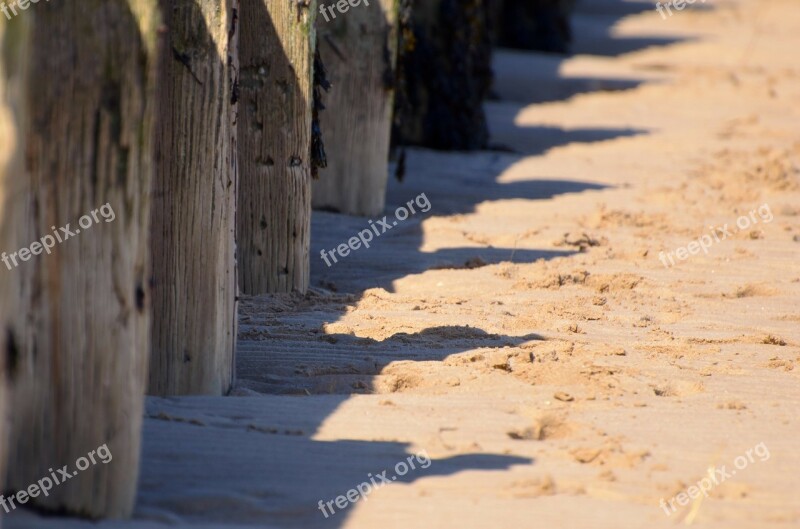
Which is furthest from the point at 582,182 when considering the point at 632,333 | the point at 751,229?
the point at 632,333

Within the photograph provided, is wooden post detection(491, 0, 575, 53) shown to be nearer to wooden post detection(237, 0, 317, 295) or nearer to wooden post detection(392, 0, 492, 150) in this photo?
wooden post detection(392, 0, 492, 150)

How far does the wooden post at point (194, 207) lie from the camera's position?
3.94 meters

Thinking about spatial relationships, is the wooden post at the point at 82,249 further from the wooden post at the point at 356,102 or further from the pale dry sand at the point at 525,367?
the wooden post at the point at 356,102

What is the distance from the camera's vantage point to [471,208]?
7.61m

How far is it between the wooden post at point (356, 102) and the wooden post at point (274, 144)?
5.47 ft

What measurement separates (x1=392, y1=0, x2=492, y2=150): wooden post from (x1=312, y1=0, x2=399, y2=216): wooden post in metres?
2.20

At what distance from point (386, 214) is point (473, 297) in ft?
6.50

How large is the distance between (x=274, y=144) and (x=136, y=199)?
8.06 feet

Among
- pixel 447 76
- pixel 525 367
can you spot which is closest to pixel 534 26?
pixel 447 76

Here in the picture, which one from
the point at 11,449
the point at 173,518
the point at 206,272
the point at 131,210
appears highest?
the point at 131,210

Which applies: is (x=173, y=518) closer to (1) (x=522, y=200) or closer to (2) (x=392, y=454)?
(2) (x=392, y=454)

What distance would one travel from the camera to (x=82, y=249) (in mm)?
2910

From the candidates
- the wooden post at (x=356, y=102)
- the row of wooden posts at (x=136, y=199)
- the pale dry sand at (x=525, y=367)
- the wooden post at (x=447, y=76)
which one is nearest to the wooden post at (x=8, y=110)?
the row of wooden posts at (x=136, y=199)

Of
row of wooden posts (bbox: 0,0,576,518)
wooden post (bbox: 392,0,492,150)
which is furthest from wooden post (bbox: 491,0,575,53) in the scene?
row of wooden posts (bbox: 0,0,576,518)
